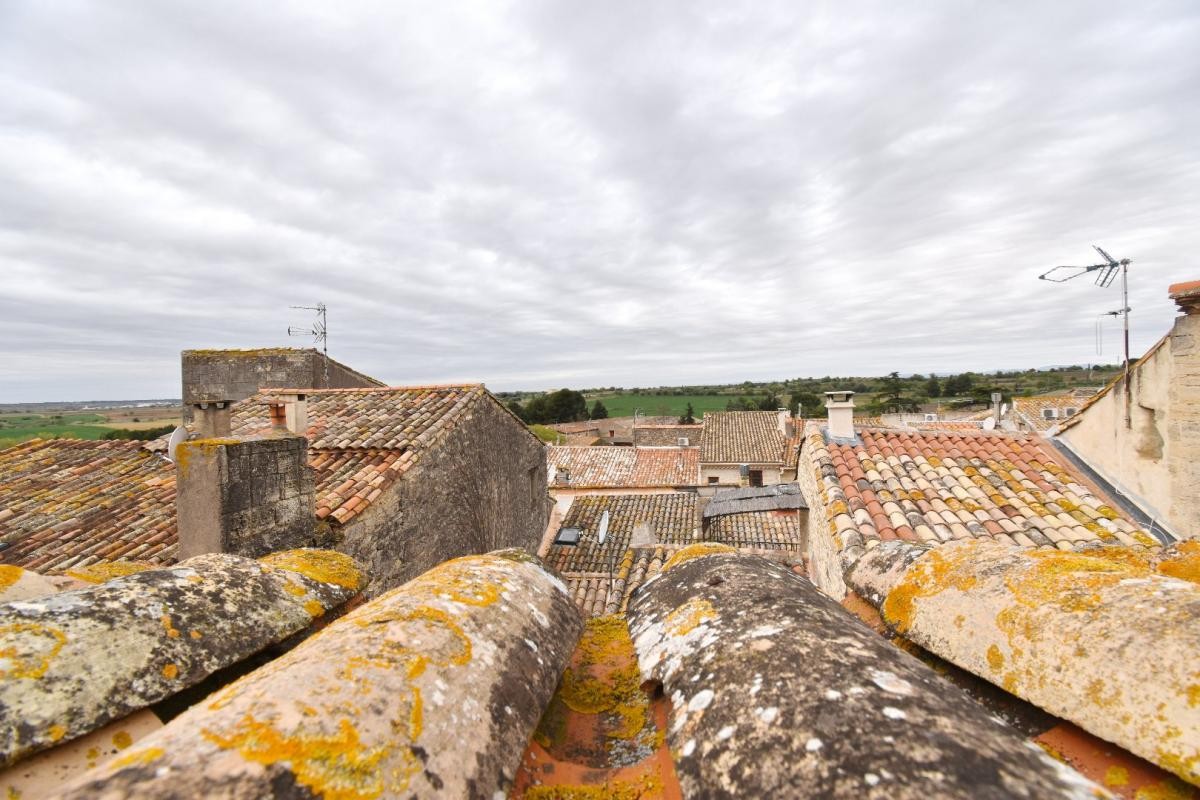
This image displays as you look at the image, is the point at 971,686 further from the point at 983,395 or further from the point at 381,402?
the point at 983,395

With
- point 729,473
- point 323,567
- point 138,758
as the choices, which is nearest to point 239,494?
point 323,567

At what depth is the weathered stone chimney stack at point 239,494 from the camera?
4.86 meters

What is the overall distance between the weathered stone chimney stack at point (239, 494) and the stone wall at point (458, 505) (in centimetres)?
99

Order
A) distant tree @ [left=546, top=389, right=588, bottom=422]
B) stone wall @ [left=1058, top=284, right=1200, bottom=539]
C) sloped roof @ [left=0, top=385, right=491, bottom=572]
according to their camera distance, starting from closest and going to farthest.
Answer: stone wall @ [left=1058, top=284, right=1200, bottom=539]
sloped roof @ [left=0, top=385, right=491, bottom=572]
distant tree @ [left=546, top=389, right=588, bottom=422]

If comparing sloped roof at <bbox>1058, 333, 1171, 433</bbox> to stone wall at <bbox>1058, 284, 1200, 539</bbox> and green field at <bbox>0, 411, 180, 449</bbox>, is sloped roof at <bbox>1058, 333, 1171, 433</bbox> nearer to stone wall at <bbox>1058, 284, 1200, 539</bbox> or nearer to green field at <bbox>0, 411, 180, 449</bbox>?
stone wall at <bbox>1058, 284, 1200, 539</bbox>

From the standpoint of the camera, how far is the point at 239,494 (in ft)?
16.5

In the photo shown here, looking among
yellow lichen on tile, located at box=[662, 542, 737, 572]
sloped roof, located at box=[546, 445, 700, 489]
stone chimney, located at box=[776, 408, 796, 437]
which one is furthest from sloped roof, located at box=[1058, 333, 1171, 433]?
stone chimney, located at box=[776, 408, 796, 437]

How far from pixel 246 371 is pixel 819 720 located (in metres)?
16.4

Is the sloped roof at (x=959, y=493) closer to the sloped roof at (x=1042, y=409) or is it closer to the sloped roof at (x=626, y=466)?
the sloped roof at (x=1042, y=409)

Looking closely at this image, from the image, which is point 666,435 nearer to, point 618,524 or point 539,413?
point 618,524

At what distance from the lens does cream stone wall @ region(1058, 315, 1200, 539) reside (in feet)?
18.3

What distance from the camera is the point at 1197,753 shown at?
124 cm

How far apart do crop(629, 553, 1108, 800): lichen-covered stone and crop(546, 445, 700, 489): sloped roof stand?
2683 centimetres

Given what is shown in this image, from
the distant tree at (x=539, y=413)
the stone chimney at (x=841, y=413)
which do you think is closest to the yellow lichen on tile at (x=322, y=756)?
the stone chimney at (x=841, y=413)
